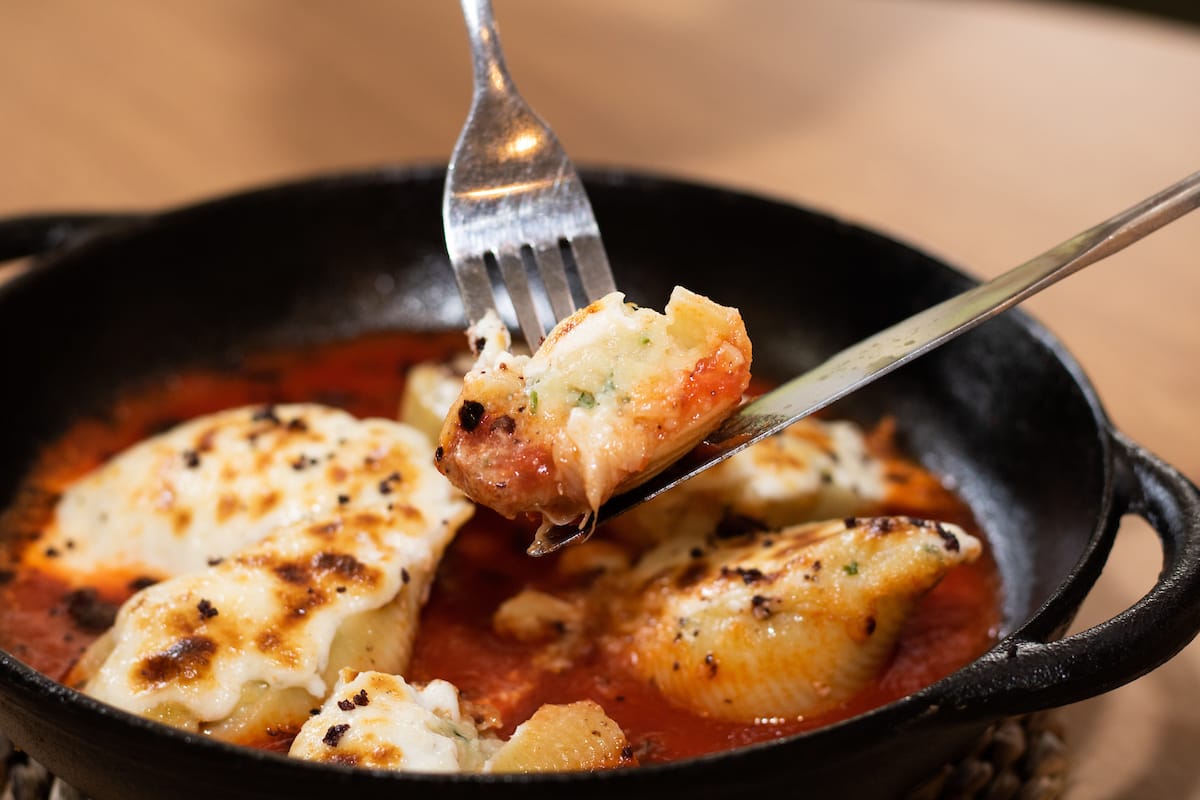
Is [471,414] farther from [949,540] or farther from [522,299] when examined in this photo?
[949,540]

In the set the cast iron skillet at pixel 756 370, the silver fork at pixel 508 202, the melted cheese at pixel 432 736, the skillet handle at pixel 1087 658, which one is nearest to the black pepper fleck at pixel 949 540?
the cast iron skillet at pixel 756 370

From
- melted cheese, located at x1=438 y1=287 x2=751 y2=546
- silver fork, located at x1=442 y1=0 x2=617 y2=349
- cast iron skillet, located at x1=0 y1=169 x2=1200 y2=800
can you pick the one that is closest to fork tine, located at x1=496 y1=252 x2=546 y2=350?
silver fork, located at x1=442 y1=0 x2=617 y2=349

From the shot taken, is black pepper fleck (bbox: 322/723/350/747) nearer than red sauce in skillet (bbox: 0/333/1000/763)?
Yes

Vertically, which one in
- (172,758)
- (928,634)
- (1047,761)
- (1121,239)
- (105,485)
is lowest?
(1047,761)

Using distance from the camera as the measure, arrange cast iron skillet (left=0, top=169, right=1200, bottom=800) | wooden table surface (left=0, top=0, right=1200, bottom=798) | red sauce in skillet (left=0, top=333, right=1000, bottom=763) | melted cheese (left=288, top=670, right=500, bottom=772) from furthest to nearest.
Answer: wooden table surface (left=0, top=0, right=1200, bottom=798)
red sauce in skillet (left=0, top=333, right=1000, bottom=763)
melted cheese (left=288, top=670, right=500, bottom=772)
cast iron skillet (left=0, top=169, right=1200, bottom=800)

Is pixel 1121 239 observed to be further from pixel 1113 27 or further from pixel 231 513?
pixel 1113 27

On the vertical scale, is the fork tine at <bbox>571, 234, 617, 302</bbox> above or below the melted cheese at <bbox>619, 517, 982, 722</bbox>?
above

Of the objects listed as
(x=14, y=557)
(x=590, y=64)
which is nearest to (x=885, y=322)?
(x=14, y=557)

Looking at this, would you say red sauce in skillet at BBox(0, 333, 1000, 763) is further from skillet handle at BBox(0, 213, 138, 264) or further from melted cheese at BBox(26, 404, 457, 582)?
skillet handle at BBox(0, 213, 138, 264)

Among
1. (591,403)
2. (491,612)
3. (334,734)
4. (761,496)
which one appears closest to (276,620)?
(334,734)
